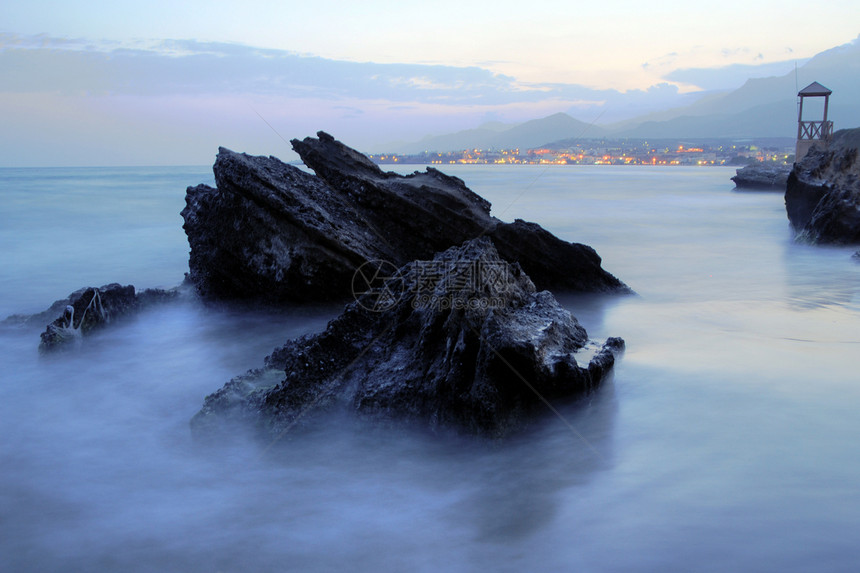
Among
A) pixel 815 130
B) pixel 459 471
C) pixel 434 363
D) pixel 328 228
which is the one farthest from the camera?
pixel 815 130

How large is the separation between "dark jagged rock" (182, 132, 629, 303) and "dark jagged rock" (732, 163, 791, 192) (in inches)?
1226

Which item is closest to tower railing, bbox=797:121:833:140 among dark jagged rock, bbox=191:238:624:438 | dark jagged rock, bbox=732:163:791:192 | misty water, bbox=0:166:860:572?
dark jagged rock, bbox=732:163:791:192

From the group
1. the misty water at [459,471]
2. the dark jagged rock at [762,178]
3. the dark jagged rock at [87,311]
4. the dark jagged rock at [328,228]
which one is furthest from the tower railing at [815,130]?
the dark jagged rock at [87,311]

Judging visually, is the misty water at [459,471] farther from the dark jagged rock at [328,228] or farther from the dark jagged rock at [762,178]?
the dark jagged rock at [762,178]

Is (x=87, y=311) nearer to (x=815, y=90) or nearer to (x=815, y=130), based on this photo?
(x=815, y=130)

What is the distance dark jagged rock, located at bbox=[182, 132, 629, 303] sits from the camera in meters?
6.61

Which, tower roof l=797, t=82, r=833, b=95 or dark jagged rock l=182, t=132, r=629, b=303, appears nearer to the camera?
dark jagged rock l=182, t=132, r=629, b=303

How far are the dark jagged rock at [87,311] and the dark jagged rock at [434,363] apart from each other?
2.67 m

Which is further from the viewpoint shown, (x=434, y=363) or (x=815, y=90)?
(x=815, y=90)

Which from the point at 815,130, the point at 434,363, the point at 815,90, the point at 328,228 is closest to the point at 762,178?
the point at 815,130

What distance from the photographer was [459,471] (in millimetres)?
3369

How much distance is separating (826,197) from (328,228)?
10.9 meters

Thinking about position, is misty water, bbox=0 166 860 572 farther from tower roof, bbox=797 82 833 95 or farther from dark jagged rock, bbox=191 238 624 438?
tower roof, bbox=797 82 833 95

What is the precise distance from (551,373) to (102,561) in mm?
2611
